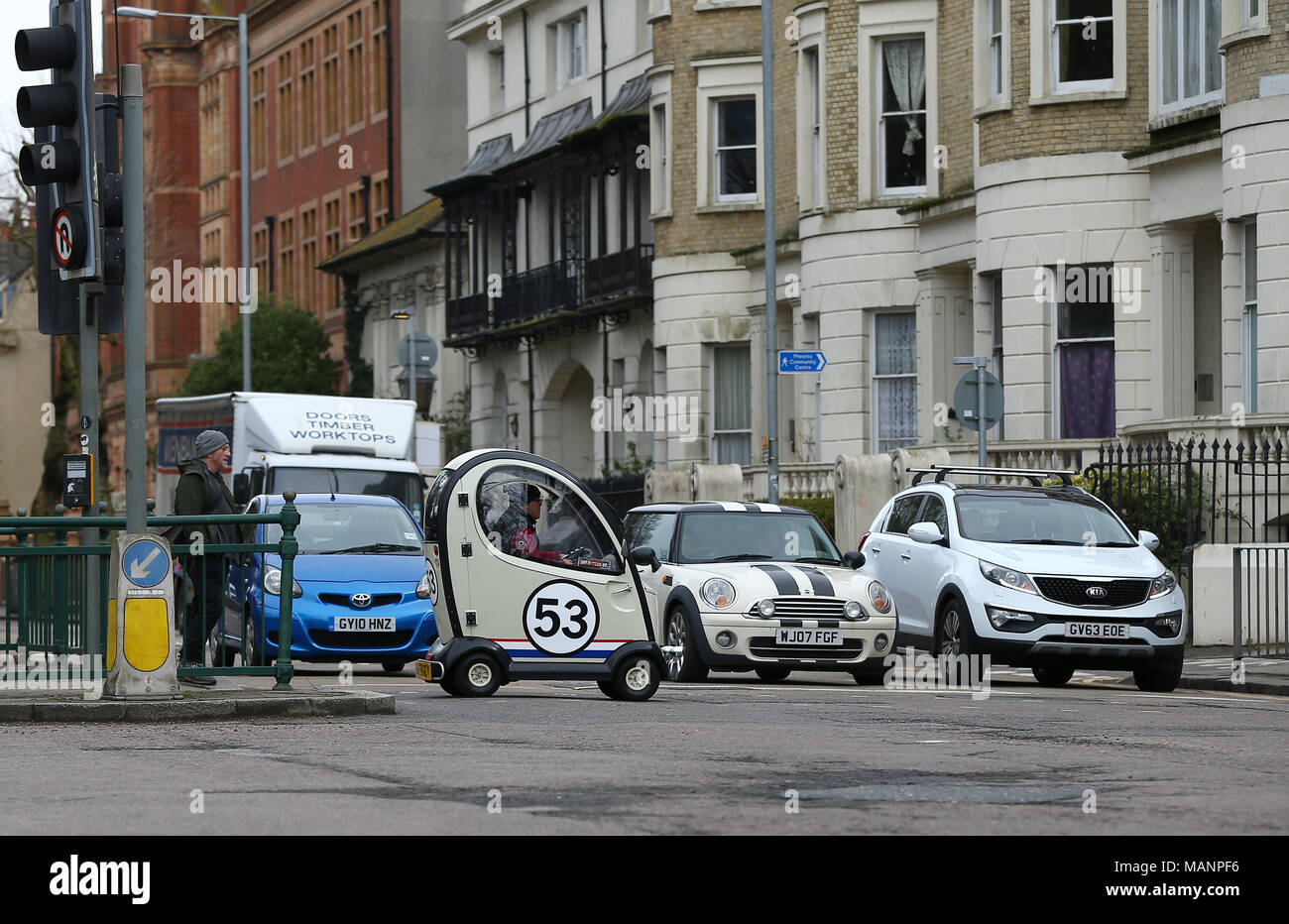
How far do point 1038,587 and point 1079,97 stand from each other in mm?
12834

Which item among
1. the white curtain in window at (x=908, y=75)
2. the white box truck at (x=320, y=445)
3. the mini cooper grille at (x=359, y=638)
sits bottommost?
the mini cooper grille at (x=359, y=638)

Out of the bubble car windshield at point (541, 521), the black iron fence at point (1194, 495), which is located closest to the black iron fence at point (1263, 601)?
the black iron fence at point (1194, 495)

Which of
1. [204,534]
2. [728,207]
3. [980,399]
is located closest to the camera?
[204,534]

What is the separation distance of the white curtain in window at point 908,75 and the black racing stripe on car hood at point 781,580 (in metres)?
16.7

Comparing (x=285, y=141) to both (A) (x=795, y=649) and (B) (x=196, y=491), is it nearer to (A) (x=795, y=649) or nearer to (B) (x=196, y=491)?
(A) (x=795, y=649)

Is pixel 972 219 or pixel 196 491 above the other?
pixel 972 219

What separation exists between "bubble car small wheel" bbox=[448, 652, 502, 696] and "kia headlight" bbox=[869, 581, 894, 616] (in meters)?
4.18

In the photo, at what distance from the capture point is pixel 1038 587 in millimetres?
20062

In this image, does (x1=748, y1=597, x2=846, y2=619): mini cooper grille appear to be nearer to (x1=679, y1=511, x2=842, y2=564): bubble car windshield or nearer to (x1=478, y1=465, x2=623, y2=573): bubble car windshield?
(x1=679, y1=511, x2=842, y2=564): bubble car windshield

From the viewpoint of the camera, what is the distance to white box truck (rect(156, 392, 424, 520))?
2892cm

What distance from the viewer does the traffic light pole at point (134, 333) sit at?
15.0 metres

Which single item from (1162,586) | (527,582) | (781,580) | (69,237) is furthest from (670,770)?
(1162,586)

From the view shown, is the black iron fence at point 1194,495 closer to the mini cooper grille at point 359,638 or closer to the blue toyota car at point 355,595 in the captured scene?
the blue toyota car at point 355,595
